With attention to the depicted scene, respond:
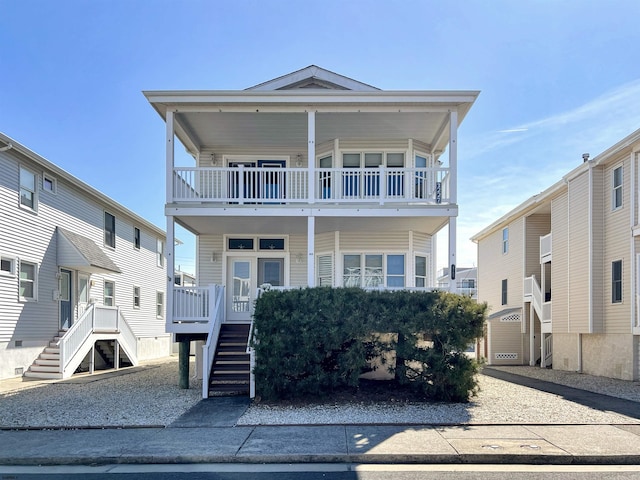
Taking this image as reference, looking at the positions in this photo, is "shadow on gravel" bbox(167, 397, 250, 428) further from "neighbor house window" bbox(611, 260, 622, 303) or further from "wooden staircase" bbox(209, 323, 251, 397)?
"neighbor house window" bbox(611, 260, 622, 303)

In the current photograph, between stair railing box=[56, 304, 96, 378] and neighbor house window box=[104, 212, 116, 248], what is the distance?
513cm

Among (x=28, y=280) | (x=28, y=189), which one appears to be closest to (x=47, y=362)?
A: (x=28, y=280)

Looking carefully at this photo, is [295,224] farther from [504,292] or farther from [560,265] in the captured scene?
[504,292]

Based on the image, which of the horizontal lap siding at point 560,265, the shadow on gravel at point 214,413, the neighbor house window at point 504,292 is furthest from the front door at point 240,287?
the neighbor house window at point 504,292

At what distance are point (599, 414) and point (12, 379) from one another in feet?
50.3

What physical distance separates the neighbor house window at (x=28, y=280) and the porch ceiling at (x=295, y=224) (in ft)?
18.8

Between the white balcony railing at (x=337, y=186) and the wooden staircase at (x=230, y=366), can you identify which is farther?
the white balcony railing at (x=337, y=186)

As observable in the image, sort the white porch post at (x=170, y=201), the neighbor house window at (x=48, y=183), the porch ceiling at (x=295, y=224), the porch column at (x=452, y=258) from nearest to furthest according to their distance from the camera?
the porch column at (x=452, y=258) < the white porch post at (x=170, y=201) < the porch ceiling at (x=295, y=224) < the neighbor house window at (x=48, y=183)

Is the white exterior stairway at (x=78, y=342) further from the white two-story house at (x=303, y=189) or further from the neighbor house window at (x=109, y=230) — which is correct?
the white two-story house at (x=303, y=189)

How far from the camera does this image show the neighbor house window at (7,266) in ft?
46.6

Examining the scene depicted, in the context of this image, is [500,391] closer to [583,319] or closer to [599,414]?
[599,414]

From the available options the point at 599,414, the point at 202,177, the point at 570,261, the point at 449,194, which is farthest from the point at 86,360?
the point at 570,261

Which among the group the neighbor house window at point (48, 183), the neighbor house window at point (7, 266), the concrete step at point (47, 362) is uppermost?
the neighbor house window at point (48, 183)

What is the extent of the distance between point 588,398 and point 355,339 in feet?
18.4
